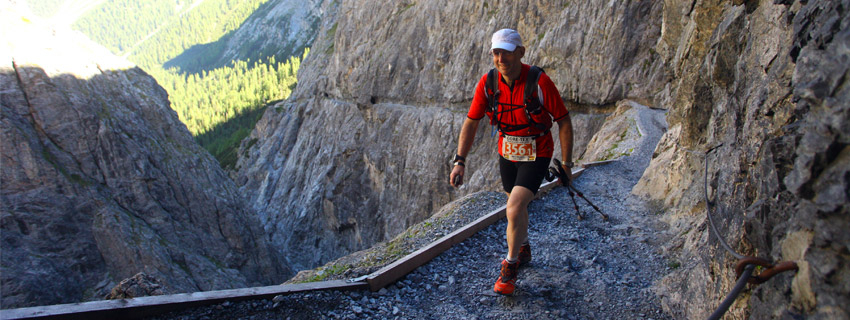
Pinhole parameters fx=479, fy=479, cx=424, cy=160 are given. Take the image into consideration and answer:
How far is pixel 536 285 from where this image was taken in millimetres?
4992

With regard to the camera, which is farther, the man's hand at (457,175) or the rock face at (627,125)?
the man's hand at (457,175)

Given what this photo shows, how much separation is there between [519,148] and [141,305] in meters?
3.53

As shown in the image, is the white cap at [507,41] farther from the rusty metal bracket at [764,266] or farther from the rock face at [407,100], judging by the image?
the rock face at [407,100]

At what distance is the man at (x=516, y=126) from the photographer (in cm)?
439

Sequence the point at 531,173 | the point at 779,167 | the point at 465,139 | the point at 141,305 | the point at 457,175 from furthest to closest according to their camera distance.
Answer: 1. the point at 465,139
2. the point at 457,175
3. the point at 531,173
4. the point at 141,305
5. the point at 779,167

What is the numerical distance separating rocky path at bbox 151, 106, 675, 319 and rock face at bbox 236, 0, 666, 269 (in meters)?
12.3

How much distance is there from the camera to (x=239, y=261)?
106 feet

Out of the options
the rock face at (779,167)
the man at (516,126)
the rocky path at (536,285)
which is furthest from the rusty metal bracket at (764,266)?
the man at (516,126)

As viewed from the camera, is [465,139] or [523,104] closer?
[523,104]

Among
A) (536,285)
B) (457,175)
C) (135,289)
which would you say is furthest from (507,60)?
(135,289)

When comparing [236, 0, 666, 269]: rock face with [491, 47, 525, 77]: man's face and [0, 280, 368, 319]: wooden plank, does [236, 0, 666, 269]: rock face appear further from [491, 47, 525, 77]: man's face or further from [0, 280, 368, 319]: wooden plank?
[0, 280, 368, 319]: wooden plank

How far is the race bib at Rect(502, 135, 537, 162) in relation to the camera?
15.0 ft

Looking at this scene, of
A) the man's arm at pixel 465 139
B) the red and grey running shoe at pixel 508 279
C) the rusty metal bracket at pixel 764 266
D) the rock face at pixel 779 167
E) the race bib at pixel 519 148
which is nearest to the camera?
the rock face at pixel 779 167

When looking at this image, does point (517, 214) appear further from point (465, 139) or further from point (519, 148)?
point (465, 139)
